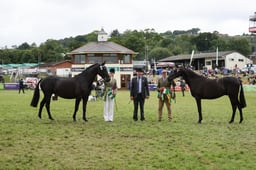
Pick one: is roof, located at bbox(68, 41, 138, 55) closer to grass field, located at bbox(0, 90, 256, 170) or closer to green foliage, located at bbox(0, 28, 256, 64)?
green foliage, located at bbox(0, 28, 256, 64)

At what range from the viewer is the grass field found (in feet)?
23.4

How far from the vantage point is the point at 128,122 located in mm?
13586

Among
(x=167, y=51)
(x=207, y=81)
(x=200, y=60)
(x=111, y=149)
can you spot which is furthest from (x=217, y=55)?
(x=111, y=149)

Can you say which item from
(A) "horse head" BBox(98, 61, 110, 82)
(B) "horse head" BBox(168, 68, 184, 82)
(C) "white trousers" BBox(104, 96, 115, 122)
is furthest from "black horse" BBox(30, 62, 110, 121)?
(B) "horse head" BBox(168, 68, 184, 82)

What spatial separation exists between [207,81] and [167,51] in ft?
302

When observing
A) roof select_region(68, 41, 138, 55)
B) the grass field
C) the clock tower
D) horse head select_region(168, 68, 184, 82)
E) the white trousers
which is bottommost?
the grass field

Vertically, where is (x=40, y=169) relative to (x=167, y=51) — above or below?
below

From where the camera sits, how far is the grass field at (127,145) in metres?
7.12

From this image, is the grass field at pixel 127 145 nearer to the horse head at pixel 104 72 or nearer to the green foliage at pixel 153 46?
the horse head at pixel 104 72

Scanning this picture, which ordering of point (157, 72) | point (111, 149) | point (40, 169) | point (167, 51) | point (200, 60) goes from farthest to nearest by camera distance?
point (167, 51) → point (200, 60) → point (157, 72) → point (111, 149) → point (40, 169)

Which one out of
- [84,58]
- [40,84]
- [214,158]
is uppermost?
[84,58]

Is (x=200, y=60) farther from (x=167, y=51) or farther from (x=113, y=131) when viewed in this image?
(x=113, y=131)

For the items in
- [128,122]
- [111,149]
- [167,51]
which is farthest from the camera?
[167,51]

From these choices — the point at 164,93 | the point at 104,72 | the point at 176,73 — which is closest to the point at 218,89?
the point at 176,73
